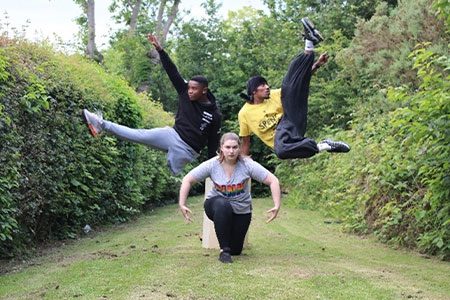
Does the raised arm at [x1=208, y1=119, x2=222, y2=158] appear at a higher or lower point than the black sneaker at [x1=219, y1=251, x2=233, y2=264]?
higher

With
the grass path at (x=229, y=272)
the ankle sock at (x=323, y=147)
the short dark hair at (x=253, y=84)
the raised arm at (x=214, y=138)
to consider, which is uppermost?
the short dark hair at (x=253, y=84)

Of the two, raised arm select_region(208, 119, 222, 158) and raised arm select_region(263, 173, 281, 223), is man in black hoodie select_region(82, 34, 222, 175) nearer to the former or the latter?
raised arm select_region(208, 119, 222, 158)

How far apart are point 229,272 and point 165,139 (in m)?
2.17

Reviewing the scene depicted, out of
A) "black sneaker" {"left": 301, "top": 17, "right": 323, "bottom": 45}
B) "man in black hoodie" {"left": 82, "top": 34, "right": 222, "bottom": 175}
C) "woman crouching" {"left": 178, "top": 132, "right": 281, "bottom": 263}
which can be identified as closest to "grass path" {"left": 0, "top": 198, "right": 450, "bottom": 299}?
"woman crouching" {"left": 178, "top": 132, "right": 281, "bottom": 263}

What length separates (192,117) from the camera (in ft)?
23.8

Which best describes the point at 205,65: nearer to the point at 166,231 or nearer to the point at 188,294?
the point at 166,231

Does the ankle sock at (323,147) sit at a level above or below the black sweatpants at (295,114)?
below

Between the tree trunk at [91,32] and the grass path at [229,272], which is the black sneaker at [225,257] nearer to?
the grass path at [229,272]

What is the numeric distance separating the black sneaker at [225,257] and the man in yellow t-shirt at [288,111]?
1268 mm

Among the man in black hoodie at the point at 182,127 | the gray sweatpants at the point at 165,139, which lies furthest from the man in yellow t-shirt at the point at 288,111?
the gray sweatpants at the point at 165,139

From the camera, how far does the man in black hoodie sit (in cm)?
723

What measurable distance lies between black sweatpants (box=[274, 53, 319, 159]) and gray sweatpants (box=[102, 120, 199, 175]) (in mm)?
1131

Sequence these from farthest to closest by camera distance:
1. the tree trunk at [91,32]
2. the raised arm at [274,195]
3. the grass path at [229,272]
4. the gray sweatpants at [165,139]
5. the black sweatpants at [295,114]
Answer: the tree trunk at [91,32]
the gray sweatpants at [165,139]
the black sweatpants at [295,114]
the raised arm at [274,195]
the grass path at [229,272]

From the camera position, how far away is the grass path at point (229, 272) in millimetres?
5043
